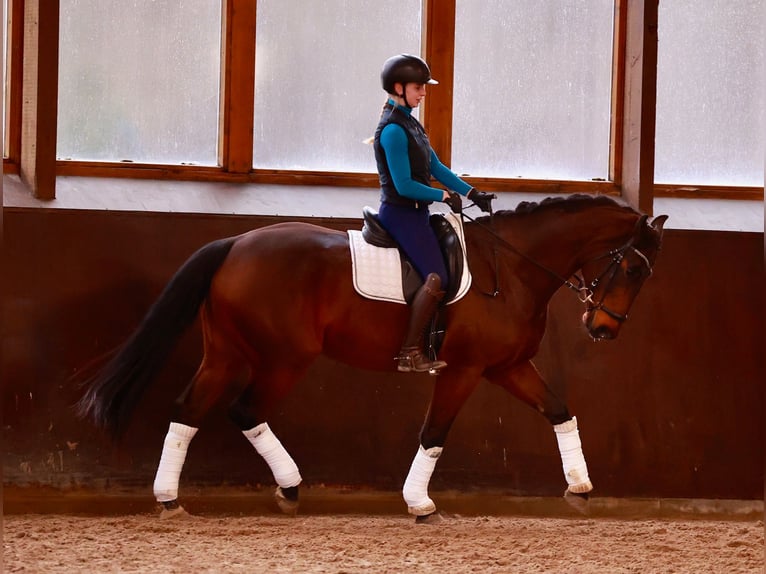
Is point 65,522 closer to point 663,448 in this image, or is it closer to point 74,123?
point 74,123

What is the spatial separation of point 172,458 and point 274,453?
0.43 meters

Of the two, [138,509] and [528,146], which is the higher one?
[528,146]

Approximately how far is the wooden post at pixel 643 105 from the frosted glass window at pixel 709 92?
333 mm

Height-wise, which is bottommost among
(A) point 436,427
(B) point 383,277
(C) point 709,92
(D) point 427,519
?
(D) point 427,519

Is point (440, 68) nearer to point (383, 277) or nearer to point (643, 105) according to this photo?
point (643, 105)

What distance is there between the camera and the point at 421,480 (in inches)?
166

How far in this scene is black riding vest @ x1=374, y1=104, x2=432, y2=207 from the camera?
162 inches

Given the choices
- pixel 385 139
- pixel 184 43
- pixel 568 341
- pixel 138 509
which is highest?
pixel 184 43

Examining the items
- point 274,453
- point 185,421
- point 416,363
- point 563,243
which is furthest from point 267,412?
point 563,243

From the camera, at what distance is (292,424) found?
4.82 meters

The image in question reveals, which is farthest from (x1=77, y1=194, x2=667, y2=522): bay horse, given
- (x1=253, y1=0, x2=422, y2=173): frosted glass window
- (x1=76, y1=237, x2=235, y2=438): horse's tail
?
(x1=253, y1=0, x2=422, y2=173): frosted glass window

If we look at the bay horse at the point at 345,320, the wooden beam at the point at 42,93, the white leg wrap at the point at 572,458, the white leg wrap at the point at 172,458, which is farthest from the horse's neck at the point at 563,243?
the wooden beam at the point at 42,93

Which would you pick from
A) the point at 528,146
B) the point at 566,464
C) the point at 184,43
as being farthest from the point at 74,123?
the point at 566,464

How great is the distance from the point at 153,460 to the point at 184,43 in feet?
7.15
